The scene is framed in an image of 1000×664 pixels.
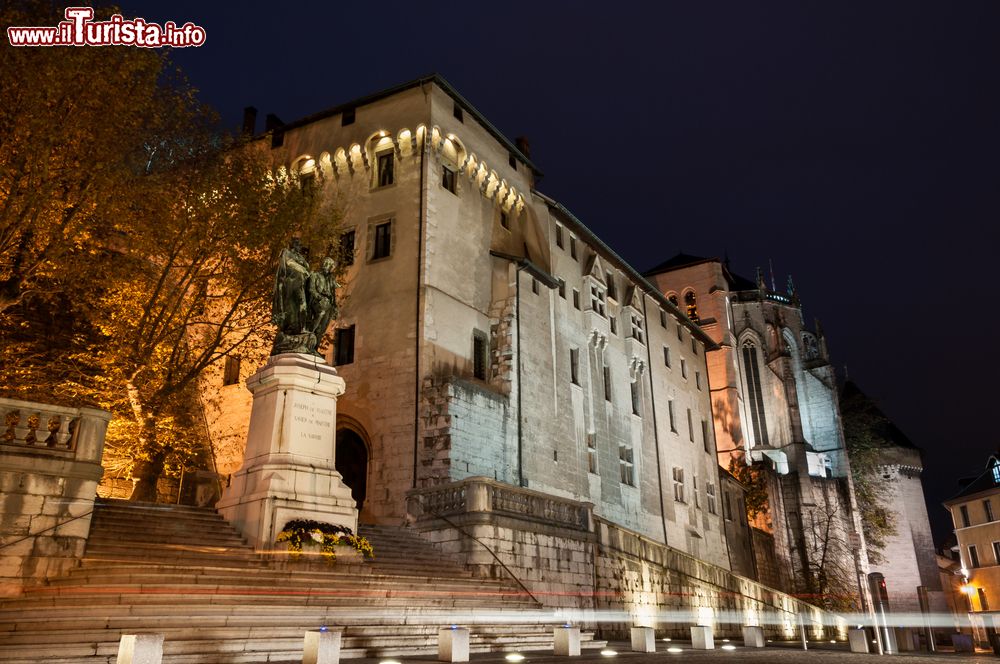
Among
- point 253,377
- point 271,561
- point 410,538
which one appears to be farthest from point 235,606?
point 410,538

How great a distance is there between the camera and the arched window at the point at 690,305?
187 feet

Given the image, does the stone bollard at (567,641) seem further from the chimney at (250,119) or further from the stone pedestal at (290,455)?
the chimney at (250,119)

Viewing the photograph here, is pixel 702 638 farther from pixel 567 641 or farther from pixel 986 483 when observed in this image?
pixel 986 483

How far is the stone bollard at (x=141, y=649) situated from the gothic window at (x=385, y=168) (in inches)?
809

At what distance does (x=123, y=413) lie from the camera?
19422mm

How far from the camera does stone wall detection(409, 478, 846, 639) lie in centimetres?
1632

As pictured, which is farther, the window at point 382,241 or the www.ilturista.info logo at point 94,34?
the window at point 382,241

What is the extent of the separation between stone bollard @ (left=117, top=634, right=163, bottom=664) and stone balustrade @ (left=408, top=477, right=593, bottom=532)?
386 inches

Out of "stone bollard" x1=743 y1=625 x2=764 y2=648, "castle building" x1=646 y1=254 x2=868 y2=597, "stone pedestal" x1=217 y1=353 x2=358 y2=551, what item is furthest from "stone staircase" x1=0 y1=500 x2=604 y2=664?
"castle building" x1=646 y1=254 x2=868 y2=597

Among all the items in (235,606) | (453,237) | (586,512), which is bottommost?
(235,606)

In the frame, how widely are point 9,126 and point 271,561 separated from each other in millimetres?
10822

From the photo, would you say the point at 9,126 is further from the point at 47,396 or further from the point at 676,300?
the point at 676,300

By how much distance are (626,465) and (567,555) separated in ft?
50.8

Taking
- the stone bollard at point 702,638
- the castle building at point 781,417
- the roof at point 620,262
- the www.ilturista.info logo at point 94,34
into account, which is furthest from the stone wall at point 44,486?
the castle building at point 781,417
